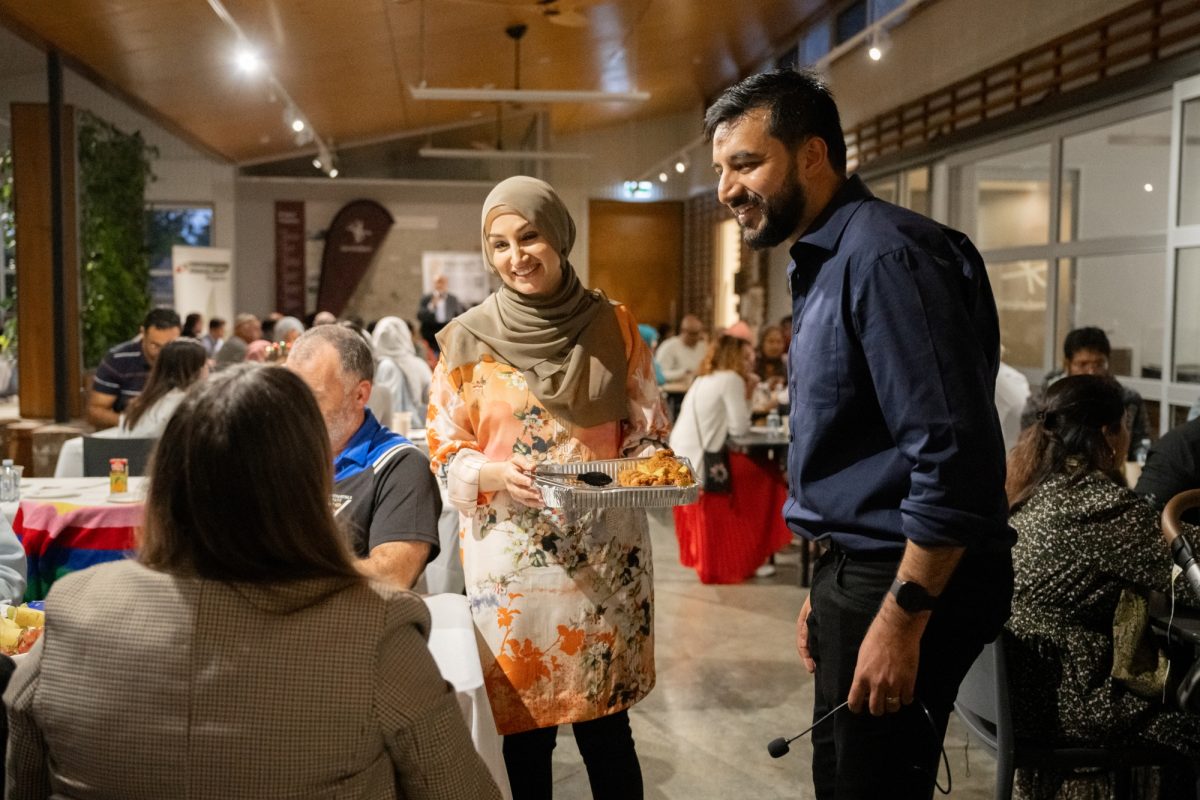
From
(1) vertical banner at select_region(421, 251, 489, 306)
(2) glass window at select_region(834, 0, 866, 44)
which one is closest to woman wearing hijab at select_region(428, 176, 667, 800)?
(2) glass window at select_region(834, 0, 866, 44)

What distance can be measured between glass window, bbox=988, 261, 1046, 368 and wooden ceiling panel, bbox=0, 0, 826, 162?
4.02 meters

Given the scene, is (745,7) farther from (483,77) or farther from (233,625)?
(233,625)

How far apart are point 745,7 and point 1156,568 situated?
30.8ft

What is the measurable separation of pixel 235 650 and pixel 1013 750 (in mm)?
1895

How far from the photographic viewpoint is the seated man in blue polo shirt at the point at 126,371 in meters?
6.80

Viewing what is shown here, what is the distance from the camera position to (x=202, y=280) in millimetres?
12625

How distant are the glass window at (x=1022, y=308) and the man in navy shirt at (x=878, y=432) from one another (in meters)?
6.35

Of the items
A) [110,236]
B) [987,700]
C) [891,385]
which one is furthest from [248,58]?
[891,385]

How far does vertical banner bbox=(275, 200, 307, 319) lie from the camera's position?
16516 millimetres

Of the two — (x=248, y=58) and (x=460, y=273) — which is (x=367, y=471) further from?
(x=460, y=273)

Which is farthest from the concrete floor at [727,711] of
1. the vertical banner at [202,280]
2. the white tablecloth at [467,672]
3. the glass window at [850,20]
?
the vertical banner at [202,280]

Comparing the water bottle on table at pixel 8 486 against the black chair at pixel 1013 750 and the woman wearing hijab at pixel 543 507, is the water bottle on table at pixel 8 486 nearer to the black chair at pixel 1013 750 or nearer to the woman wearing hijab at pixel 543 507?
the woman wearing hijab at pixel 543 507

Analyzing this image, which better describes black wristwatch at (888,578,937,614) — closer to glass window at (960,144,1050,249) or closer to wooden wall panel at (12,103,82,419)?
glass window at (960,144,1050,249)

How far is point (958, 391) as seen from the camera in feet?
4.93
